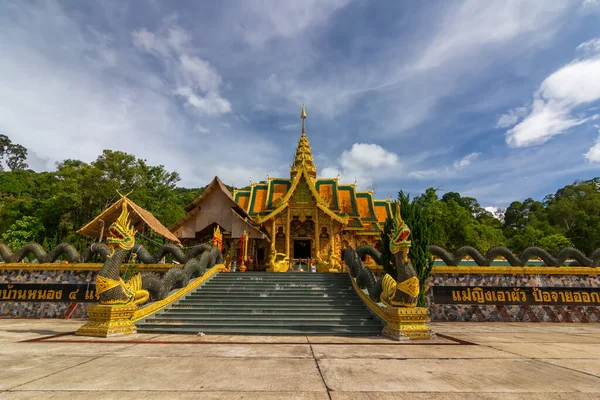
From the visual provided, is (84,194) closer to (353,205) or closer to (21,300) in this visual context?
(21,300)

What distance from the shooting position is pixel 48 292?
10867 mm

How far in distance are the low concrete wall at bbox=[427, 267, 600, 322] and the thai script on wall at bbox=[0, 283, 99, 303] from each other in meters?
12.4

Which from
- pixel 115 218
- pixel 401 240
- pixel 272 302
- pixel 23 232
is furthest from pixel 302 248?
pixel 23 232

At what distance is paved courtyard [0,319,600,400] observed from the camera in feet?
10.3

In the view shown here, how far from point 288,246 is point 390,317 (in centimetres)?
1276

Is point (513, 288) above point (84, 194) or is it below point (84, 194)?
below

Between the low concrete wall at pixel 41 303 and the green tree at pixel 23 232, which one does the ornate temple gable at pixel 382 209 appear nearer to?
the low concrete wall at pixel 41 303

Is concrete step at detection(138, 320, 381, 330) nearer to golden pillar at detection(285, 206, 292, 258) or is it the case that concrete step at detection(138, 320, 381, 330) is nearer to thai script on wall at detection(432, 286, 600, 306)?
thai script on wall at detection(432, 286, 600, 306)

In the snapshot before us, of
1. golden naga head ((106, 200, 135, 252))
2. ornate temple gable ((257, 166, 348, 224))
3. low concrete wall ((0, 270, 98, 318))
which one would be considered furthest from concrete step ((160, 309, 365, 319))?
ornate temple gable ((257, 166, 348, 224))

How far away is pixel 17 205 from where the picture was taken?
3269cm

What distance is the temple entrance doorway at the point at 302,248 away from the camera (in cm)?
2153

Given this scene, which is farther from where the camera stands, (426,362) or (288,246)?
(288,246)

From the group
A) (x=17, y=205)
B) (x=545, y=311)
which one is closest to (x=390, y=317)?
(x=545, y=311)

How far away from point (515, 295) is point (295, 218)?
499 inches
